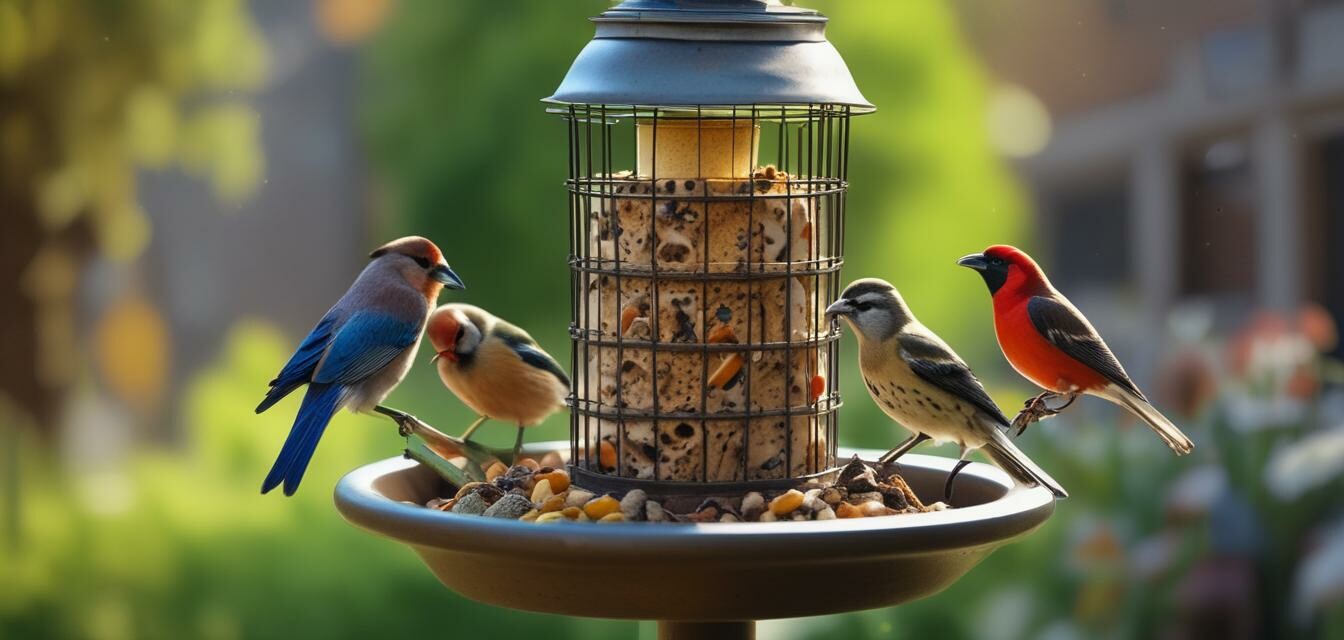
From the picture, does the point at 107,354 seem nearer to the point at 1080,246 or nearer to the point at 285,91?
the point at 285,91

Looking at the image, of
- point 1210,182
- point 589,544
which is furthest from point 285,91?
point 589,544

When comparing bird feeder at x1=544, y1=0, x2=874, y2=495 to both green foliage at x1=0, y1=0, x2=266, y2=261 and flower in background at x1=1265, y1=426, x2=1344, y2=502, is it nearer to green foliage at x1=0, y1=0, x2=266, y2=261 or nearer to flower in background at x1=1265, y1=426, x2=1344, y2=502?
flower in background at x1=1265, y1=426, x2=1344, y2=502

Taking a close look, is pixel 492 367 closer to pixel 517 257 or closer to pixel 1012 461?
pixel 1012 461

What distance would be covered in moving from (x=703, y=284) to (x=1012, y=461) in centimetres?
66

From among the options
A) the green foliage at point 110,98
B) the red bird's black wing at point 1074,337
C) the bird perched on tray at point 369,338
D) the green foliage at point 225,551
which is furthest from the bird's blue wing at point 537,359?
the green foliage at point 110,98

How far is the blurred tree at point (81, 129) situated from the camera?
6.30 metres

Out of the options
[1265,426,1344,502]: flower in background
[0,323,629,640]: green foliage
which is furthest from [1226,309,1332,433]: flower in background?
[0,323,629,640]: green foliage

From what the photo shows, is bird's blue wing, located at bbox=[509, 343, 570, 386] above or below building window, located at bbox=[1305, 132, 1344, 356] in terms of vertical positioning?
above

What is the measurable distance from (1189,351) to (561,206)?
2.39 meters

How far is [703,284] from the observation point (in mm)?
2721

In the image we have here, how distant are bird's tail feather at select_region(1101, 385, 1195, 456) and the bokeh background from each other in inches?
85.6

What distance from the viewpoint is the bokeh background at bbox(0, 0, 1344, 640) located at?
5.43m

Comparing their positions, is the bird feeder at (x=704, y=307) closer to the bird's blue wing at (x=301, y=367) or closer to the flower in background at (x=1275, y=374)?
the bird's blue wing at (x=301, y=367)

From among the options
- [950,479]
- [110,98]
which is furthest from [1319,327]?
[110,98]
